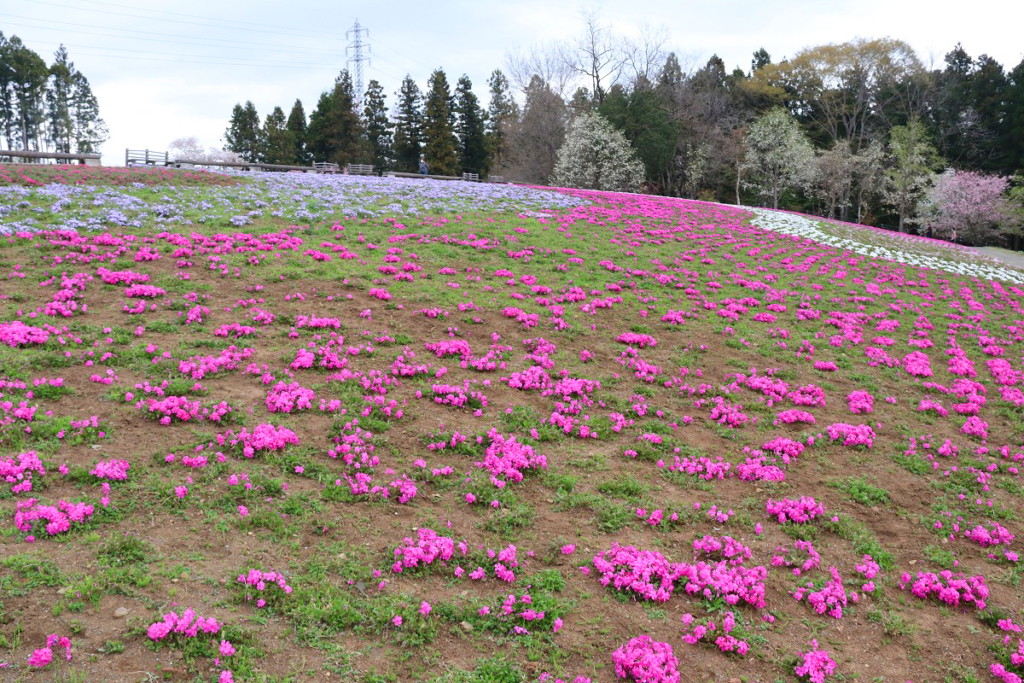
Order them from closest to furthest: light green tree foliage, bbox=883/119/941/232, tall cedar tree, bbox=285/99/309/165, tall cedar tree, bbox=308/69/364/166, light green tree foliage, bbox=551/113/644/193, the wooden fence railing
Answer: the wooden fence railing
light green tree foliage, bbox=883/119/941/232
light green tree foliage, bbox=551/113/644/193
tall cedar tree, bbox=308/69/364/166
tall cedar tree, bbox=285/99/309/165

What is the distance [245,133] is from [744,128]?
66.4 metres

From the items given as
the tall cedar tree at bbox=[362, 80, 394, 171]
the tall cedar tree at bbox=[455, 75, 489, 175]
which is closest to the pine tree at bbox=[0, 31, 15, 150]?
the tall cedar tree at bbox=[362, 80, 394, 171]

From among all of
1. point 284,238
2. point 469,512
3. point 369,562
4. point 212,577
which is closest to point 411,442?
point 469,512

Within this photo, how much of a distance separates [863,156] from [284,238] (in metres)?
59.7

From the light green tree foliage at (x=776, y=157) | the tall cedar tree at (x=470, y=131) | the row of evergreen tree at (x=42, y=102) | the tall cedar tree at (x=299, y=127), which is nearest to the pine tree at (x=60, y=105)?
the row of evergreen tree at (x=42, y=102)

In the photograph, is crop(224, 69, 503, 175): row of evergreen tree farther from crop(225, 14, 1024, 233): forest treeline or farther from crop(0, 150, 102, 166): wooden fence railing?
crop(0, 150, 102, 166): wooden fence railing

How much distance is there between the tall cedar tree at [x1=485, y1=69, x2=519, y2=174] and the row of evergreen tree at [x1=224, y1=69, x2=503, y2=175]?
0.15 m

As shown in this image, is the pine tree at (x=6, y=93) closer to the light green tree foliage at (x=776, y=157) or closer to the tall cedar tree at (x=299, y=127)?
the tall cedar tree at (x=299, y=127)

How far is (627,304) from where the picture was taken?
15.8 meters

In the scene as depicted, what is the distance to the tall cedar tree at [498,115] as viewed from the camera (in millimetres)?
83062

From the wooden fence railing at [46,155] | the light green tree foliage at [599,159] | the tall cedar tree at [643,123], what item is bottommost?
the wooden fence railing at [46,155]

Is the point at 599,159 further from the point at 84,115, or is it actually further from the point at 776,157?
the point at 84,115

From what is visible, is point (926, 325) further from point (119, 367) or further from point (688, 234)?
point (119, 367)

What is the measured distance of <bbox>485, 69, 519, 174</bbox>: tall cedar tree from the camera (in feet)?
273
